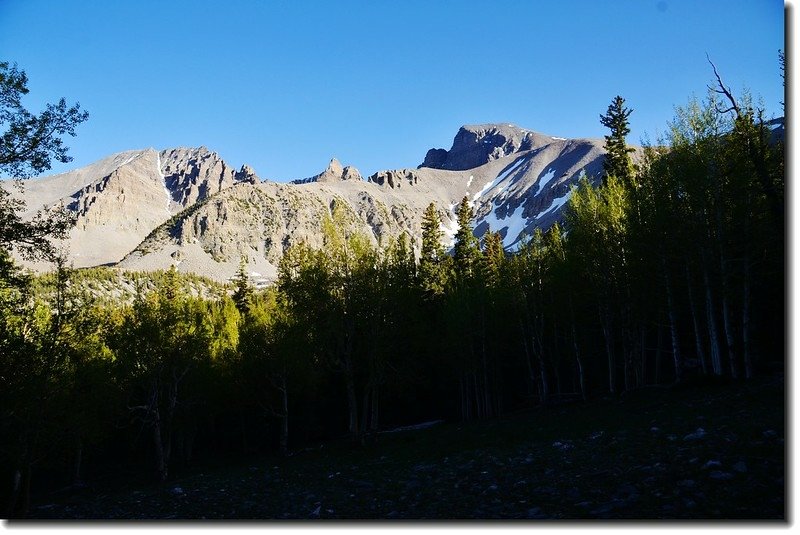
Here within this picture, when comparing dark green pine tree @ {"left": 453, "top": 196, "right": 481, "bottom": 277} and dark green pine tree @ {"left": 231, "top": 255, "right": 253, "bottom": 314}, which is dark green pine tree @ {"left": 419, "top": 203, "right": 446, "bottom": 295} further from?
dark green pine tree @ {"left": 231, "top": 255, "right": 253, "bottom": 314}

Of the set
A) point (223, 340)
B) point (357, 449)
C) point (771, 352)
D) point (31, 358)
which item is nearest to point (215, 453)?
point (223, 340)

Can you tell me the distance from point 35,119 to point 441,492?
45.4ft

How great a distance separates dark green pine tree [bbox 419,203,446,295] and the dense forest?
24.7ft

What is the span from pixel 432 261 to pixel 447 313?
17.8 metres

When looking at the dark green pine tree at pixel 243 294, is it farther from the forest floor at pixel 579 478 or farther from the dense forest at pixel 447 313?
the forest floor at pixel 579 478

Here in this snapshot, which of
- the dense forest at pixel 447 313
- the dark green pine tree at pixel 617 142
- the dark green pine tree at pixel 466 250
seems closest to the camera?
the dense forest at pixel 447 313

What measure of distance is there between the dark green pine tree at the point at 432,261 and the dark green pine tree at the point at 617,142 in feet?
65.7

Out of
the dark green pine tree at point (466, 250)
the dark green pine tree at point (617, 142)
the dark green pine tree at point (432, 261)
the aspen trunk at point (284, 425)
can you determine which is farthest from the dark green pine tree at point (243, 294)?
the dark green pine tree at point (617, 142)

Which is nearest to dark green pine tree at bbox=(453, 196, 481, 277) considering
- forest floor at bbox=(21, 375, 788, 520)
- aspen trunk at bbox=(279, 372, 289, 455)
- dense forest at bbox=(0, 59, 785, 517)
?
dense forest at bbox=(0, 59, 785, 517)

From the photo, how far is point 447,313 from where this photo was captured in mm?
40562

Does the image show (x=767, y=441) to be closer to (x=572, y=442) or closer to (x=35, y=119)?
(x=572, y=442)

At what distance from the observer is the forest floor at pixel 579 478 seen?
25.6 ft

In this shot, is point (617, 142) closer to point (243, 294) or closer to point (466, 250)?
point (466, 250)

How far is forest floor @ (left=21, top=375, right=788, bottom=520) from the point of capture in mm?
7793
